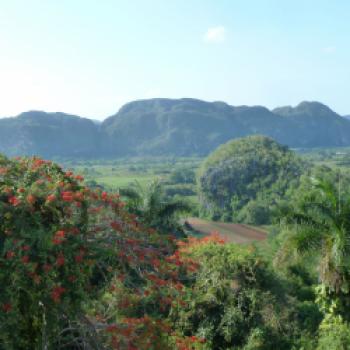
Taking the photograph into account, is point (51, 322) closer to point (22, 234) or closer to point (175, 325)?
point (22, 234)

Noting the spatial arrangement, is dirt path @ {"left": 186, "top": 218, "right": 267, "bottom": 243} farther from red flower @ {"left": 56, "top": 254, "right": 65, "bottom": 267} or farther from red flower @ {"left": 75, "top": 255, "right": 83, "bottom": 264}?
red flower @ {"left": 56, "top": 254, "right": 65, "bottom": 267}

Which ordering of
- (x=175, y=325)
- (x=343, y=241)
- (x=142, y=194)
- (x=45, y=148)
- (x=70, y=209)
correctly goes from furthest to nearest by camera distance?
(x=45, y=148), (x=142, y=194), (x=175, y=325), (x=343, y=241), (x=70, y=209)

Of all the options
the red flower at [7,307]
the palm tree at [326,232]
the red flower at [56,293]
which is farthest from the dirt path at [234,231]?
the red flower at [7,307]

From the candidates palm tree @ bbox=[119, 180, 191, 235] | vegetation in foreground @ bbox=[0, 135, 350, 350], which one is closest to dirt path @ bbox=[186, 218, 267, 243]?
palm tree @ bbox=[119, 180, 191, 235]

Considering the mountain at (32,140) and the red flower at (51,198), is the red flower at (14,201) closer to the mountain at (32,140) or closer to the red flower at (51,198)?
the red flower at (51,198)

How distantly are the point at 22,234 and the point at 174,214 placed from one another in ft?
52.3

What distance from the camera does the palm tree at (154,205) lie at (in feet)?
65.2

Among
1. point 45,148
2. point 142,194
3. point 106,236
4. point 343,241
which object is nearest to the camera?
point 106,236

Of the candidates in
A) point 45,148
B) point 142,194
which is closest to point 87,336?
point 142,194

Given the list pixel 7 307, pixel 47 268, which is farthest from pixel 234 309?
pixel 7 307

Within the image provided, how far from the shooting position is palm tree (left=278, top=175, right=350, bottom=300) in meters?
11.5

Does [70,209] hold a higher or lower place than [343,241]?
higher

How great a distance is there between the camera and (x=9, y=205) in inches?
225

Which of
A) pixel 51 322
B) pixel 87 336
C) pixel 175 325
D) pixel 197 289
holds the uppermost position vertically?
pixel 51 322
